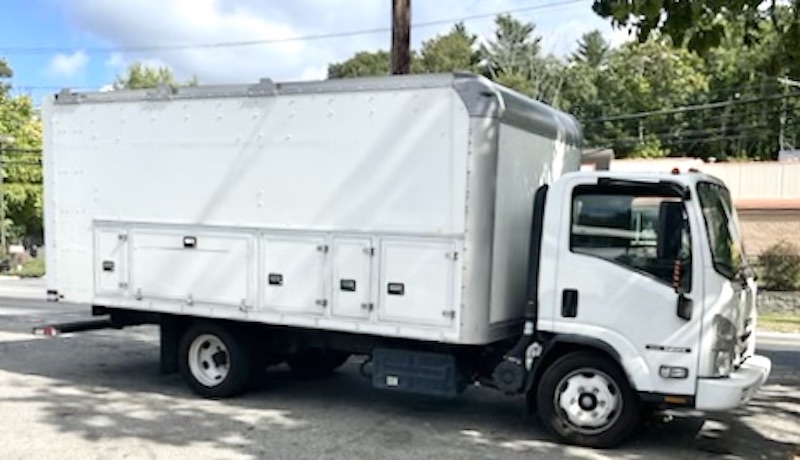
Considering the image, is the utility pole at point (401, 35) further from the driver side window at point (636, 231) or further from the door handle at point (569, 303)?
the door handle at point (569, 303)

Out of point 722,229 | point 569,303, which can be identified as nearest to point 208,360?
point 569,303

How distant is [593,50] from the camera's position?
8681 centimetres

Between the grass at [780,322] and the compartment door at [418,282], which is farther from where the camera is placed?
the grass at [780,322]

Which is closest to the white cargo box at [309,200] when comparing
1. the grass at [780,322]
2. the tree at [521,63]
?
the grass at [780,322]

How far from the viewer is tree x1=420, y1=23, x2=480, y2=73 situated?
67625 mm

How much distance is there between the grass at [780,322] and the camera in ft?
63.8

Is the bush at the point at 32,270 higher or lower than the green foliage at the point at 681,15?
lower

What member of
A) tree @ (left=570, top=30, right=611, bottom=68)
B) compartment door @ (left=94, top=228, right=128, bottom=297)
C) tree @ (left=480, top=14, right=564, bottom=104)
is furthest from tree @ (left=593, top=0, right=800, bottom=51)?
tree @ (left=570, top=30, right=611, bottom=68)

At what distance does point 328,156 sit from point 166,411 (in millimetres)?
2898

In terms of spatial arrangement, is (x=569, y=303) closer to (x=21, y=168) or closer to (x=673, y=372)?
(x=673, y=372)

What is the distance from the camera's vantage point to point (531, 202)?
7848mm

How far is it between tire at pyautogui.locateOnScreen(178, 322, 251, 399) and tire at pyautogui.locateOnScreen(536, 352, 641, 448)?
311 cm

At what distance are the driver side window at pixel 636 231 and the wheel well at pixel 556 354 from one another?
73 centimetres

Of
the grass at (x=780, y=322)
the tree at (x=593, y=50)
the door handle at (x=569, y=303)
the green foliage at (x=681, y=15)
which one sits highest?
the tree at (x=593, y=50)
